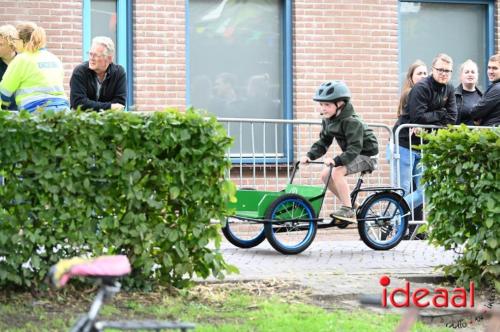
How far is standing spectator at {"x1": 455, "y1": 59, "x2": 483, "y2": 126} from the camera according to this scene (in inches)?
504

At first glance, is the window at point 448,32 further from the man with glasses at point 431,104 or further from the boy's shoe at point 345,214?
the boy's shoe at point 345,214

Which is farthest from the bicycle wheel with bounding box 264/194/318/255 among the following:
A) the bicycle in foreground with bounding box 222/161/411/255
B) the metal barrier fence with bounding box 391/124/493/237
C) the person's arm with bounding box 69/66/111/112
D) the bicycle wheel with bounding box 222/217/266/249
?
the metal barrier fence with bounding box 391/124/493/237

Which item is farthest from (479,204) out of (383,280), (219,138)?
(219,138)

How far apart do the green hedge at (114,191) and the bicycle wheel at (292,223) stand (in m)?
2.67

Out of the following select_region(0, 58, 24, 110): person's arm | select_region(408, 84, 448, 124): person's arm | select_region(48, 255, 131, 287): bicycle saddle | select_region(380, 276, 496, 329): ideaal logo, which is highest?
select_region(0, 58, 24, 110): person's arm

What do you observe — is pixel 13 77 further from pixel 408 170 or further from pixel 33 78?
pixel 408 170

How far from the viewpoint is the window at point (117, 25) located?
549 inches

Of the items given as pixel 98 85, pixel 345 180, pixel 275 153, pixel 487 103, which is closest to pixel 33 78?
pixel 98 85

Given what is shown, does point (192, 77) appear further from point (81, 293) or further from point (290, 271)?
point (81, 293)

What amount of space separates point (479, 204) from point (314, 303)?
158 centimetres

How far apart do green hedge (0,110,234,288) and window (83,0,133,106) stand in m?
6.51

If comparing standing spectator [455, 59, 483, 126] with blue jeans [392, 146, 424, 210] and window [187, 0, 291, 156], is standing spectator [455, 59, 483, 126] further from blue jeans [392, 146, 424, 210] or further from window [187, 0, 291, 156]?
window [187, 0, 291, 156]

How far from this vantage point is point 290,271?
909cm

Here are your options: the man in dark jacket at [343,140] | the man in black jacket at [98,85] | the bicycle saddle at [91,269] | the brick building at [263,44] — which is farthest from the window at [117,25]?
the bicycle saddle at [91,269]
